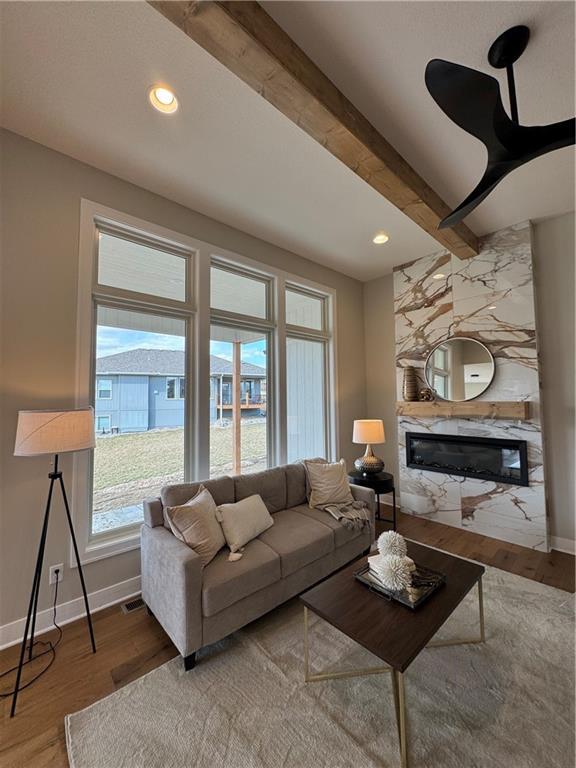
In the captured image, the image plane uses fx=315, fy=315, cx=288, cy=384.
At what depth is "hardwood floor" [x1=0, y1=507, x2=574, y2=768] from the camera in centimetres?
140

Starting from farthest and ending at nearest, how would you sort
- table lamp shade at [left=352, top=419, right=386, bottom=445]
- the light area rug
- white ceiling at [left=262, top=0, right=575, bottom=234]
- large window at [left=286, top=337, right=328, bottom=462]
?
large window at [left=286, top=337, right=328, bottom=462]
table lamp shade at [left=352, top=419, right=386, bottom=445]
white ceiling at [left=262, top=0, right=575, bottom=234]
the light area rug

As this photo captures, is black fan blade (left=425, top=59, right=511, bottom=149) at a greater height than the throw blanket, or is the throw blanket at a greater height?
black fan blade (left=425, top=59, right=511, bottom=149)

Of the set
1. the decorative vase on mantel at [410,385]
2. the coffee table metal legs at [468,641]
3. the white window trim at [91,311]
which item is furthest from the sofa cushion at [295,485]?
the decorative vase on mantel at [410,385]

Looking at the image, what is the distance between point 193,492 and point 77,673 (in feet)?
3.64

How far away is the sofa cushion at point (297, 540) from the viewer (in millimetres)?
2189

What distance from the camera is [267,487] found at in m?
2.84

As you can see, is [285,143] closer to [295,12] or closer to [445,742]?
[295,12]

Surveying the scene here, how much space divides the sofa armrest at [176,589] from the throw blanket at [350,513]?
4.38 ft

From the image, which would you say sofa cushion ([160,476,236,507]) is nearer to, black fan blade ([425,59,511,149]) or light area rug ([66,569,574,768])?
light area rug ([66,569,574,768])

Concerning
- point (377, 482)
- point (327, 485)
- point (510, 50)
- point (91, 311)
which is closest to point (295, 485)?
point (327, 485)

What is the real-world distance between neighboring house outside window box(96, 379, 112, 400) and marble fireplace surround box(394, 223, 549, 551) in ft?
11.2

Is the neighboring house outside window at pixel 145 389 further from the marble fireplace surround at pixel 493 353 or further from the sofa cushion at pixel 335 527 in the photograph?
the marble fireplace surround at pixel 493 353

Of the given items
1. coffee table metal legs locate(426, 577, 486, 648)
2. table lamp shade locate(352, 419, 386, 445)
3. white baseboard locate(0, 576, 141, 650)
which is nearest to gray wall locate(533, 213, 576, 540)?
table lamp shade locate(352, 419, 386, 445)

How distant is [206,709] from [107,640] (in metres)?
0.88
